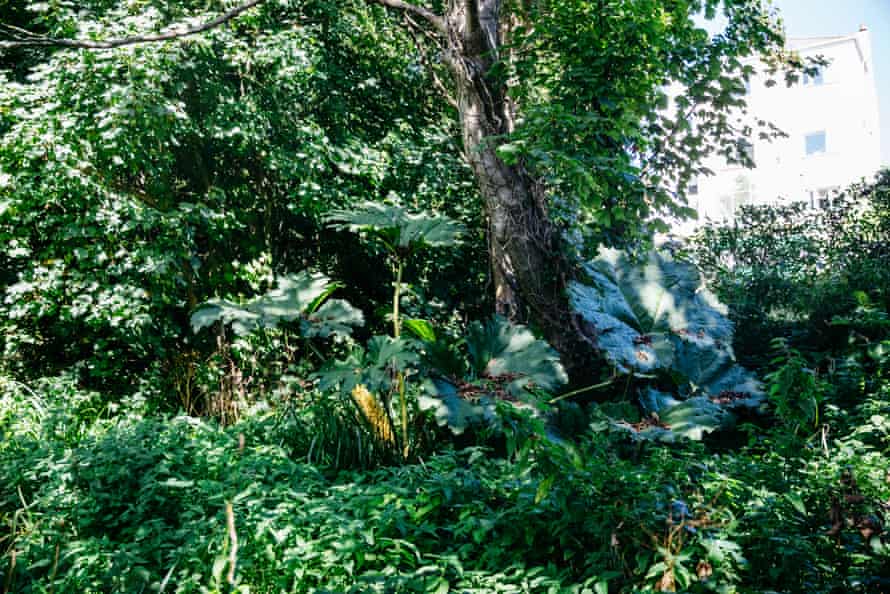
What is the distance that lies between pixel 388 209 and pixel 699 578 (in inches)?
118

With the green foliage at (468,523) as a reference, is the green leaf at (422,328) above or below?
above

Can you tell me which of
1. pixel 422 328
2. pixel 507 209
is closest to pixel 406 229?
pixel 422 328

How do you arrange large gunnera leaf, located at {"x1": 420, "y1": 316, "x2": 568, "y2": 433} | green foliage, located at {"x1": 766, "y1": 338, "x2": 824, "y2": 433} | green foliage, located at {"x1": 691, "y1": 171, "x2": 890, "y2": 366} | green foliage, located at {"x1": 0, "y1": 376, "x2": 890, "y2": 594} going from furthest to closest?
green foliage, located at {"x1": 691, "y1": 171, "x2": 890, "y2": 366}, large gunnera leaf, located at {"x1": 420, "y1": 316, "x2": 568, "y2": 433}, green foliage, located at {"x1": 766, "y1": 338, "x2": 824, "y2": 433}, green foliage, located at {"x1": 0, "y1": 376, "x2": 890, "y2": 594}

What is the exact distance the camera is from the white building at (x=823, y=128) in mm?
18375

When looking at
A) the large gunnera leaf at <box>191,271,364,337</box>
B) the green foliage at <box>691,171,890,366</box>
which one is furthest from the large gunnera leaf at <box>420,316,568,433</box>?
the green foliage at <box>691,171,890,366</box>

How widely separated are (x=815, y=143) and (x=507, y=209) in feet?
60.0

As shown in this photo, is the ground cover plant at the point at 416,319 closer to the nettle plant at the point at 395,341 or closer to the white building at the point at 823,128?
the nettle plant at the point at 395,341

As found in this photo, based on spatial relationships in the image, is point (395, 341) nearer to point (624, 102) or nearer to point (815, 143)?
point (624, 102)

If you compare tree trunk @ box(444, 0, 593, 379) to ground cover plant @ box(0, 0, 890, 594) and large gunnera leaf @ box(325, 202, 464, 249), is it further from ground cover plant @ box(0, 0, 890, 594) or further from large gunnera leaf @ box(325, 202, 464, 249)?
large gunnera leaf @ box(325, 202, 464, 249)

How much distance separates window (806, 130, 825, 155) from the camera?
1895 centimetres

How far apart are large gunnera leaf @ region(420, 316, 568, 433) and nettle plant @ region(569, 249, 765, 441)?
0.49 meters

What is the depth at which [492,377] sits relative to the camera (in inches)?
152

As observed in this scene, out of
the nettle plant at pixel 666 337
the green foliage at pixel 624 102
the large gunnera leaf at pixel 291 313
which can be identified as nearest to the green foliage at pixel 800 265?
the nettle plant at pixel 666 337

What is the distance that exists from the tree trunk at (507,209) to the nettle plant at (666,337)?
34 cm
